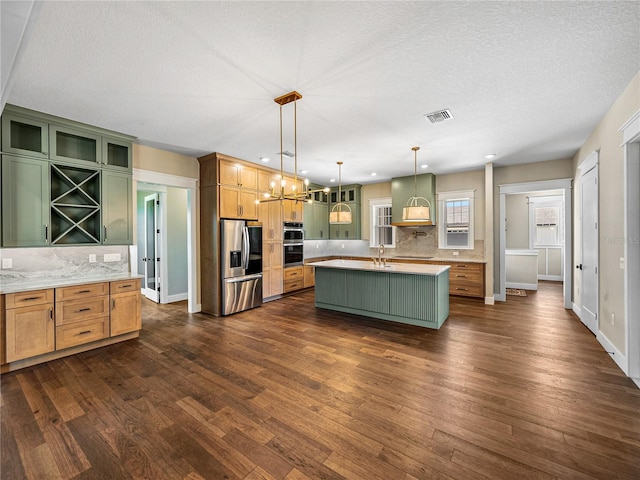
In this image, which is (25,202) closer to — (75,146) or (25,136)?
(25,136)

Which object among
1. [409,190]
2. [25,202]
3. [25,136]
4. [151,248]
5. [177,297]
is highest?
[25,136]

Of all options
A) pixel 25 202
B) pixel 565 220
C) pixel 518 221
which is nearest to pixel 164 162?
pixel 25 202

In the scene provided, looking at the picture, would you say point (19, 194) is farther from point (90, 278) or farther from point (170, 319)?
point (170, 319)

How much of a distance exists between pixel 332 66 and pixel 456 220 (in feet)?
18.0

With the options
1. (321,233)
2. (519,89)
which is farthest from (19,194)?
(321,233)

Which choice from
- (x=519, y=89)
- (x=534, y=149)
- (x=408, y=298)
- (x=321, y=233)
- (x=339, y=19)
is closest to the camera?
(x=339, y=19)

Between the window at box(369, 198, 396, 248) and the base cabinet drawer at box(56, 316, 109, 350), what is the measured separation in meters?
6.22

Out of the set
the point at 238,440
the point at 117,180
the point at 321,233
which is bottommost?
the point at 238,440

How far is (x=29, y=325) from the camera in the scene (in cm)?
300

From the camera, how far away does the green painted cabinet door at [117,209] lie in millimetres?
3834

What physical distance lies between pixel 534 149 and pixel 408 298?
3.40 m

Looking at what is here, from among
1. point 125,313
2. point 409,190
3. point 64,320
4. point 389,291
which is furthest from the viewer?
point 409,190

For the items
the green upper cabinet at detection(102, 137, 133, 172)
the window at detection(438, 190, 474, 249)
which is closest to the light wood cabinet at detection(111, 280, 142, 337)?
the green upper cabinet at detection(102, 137, 133, 172)

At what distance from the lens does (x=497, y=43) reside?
2.10 metres
